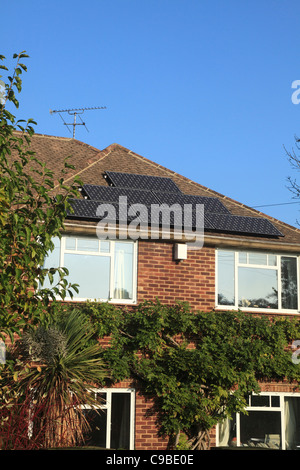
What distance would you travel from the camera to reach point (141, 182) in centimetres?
1878

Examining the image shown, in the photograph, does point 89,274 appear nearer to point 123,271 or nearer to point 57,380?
point 123,271

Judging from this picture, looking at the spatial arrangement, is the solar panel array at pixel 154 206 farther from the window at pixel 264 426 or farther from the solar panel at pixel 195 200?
the window at pixel 264 426

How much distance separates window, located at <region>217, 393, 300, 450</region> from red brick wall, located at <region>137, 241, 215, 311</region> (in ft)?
8.62

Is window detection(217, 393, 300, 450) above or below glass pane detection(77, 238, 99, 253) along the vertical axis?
below

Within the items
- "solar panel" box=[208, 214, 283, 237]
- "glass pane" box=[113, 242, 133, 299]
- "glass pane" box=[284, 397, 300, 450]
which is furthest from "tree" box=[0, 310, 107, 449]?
"glass pane" box=[284, 397, 300, 450]

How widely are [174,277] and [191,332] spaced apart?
1435 mm

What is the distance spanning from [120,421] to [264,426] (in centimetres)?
358

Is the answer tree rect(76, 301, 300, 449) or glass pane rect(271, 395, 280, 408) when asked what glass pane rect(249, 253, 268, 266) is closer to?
tree rect(76, 301, 300, 449)

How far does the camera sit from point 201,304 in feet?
55.1

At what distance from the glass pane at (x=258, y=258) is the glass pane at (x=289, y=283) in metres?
0.51

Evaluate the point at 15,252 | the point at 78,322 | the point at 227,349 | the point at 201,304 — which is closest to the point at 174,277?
the point at 201,304

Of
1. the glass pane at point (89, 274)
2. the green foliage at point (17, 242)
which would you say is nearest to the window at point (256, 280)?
the glass pane at point (89, 274)

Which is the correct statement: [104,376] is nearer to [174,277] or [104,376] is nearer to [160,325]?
[160,325]

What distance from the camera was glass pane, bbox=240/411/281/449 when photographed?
16.4 meters
